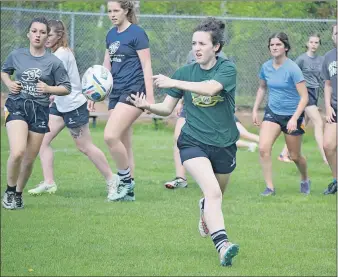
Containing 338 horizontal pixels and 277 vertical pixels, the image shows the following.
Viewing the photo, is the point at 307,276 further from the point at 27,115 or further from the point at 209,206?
the point at 27,115

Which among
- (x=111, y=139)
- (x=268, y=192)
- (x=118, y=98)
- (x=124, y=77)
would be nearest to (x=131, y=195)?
(x=111, y=139)

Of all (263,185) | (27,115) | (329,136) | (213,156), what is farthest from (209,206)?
(263,185)

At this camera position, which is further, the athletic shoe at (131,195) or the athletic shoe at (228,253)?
the athletic shoe at (131,195)

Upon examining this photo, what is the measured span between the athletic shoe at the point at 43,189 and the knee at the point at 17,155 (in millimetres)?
1637

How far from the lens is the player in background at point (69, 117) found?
11.5m

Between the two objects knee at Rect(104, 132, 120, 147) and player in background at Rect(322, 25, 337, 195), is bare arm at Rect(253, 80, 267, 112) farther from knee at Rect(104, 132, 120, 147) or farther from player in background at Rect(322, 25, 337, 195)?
knee at Rect(104, 132, 120, 147)

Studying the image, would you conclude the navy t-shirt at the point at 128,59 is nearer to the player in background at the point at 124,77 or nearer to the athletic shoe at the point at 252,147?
the player in background at the point at 124,77

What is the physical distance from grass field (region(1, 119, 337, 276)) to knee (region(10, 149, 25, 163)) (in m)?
0.57

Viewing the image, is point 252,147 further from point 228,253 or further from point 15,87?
point 228,253

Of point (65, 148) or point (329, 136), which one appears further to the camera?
point (65, 148)

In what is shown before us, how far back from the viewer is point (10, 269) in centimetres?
732

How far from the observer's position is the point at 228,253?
751 cm

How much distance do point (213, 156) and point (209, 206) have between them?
0.56 m

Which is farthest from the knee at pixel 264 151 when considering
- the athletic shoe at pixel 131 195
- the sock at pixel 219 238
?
the sock at pixel 219 238
